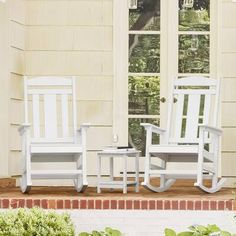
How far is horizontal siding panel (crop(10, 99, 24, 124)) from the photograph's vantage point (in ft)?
25.5

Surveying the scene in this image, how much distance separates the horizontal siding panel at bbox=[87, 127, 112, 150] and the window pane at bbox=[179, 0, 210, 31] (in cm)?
137

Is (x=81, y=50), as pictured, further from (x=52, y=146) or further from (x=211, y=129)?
(x=211, y=129)

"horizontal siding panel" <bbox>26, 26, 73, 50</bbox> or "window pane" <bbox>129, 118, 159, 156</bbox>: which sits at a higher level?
"horizontal siding panel" <bbox>26, 26, 73, 50</bbox>

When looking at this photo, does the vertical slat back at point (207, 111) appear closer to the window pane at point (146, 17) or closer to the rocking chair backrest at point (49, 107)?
the rocking chair backrest at point (49, 107)

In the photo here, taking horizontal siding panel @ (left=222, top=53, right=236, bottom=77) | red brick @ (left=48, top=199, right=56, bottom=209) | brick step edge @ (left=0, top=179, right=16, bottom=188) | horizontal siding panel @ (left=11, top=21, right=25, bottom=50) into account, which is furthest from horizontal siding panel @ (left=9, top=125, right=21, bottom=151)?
horizontal siding panel @ (left=222, top=53, right=236, bottom=77)

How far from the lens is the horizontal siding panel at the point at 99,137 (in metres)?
8.14

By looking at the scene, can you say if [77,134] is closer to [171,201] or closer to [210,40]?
[171,201]

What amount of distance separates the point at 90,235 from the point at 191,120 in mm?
2250

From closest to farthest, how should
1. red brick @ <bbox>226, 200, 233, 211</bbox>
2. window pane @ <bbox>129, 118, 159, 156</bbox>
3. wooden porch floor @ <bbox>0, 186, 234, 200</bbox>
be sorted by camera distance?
red brick @ <bbox>226, 200, 233, 211</bbox>
wooden porch floor @ <bbox>0, 186, 234, 200</bbox>
window pane @ <bbox>129, 118, 159, 156</bbox>

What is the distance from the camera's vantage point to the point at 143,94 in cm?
830

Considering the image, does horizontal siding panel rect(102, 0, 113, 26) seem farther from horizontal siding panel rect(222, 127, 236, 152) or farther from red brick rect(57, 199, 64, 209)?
red brick rect(57, 199, 64, 209)

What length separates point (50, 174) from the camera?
6695mm

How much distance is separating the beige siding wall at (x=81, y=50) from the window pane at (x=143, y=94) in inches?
11.1

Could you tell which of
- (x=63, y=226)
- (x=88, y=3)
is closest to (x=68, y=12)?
(x=88, y=3)
